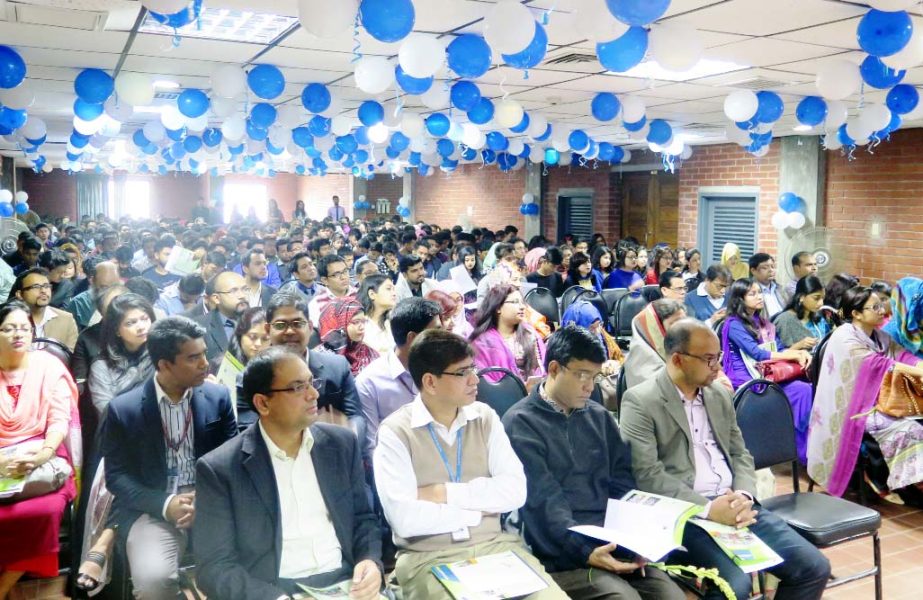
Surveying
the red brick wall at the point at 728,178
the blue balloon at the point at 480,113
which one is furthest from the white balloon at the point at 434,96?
the red brick wall at the point at 728,178

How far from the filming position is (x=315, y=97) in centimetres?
613

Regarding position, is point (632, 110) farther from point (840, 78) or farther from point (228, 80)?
point (228, 80)

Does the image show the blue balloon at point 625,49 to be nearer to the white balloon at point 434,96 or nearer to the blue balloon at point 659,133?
the white balloon at point 434,96

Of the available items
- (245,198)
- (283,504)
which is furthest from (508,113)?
(245,198)

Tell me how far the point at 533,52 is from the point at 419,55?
2.19ft

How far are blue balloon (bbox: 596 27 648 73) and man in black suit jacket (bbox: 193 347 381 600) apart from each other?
7.89ft

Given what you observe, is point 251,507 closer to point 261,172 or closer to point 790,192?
point 790,192

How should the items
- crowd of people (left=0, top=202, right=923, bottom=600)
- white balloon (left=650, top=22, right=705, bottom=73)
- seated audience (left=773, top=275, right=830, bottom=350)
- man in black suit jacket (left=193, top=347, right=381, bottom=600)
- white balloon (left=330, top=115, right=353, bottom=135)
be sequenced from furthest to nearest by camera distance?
white balloon (left=330, top=115, right=353, bottom=135) → seated audience (left=773, top=275, right=830, bottom=350) → white balloon (left=650, top=22, right=705, bottom=73) → crowd of people (left=0, top=202, right=923, bottom=600) → man in black suit jacket (left=193, top=347, right=381, bottom=600)

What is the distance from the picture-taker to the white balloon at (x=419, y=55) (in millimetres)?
4148

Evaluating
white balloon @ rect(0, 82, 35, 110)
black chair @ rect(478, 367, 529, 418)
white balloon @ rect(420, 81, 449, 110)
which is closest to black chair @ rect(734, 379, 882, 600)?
black chair @ rect(478, 367, 529, 418)

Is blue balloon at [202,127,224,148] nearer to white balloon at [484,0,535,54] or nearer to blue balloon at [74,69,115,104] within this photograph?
blue balloon at [74,69,115,104]

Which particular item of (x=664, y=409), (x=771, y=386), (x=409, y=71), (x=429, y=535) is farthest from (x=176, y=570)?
(x=409, y=71)

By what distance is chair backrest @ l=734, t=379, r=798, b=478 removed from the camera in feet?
10.7

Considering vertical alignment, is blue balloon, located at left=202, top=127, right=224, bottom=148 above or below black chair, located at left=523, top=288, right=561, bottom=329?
above
